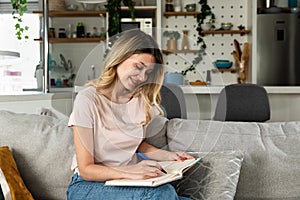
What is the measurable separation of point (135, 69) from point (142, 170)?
329 mm

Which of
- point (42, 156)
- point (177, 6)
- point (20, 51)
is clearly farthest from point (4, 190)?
point (20, 51)

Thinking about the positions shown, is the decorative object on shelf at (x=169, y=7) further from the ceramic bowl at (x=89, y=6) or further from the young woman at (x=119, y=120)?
the young woman at (x=119, y=120)

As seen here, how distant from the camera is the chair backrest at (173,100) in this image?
1571 millimetres

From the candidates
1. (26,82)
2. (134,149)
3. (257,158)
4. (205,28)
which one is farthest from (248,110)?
(26,82)

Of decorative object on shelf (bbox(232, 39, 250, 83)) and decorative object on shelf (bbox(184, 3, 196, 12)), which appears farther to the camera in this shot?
decorative object on shelf (bbox(184, 3, 196, 12))

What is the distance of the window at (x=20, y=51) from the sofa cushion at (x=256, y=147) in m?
4.63

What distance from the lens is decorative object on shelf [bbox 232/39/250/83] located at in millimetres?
5863

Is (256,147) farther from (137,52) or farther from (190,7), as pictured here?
(190,7)

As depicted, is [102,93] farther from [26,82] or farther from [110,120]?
[26,82]

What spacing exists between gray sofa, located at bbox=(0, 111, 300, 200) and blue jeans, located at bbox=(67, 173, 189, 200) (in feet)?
0.80

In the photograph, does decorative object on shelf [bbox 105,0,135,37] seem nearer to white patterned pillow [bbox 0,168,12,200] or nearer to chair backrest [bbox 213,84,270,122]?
chair backrest [bbox 213,84,270,122]

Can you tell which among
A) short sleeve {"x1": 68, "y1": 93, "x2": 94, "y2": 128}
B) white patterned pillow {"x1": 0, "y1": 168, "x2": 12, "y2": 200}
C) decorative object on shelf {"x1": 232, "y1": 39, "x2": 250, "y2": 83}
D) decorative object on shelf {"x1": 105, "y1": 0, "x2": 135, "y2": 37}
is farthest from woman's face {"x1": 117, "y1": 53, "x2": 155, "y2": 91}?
decorative object on shelf {"x1": 232, "y1": 39, "x2": 250, "y2": 83}

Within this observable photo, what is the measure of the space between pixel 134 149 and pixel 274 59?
4168 millimetres

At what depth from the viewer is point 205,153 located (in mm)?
1918
